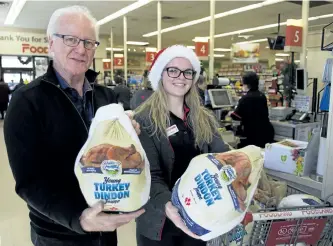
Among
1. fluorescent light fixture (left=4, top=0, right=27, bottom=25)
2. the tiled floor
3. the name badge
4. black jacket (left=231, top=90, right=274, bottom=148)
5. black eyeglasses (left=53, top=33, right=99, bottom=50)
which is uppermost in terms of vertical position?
fluorescent light fixture (left=4, top=0, right=27, bottom=25)

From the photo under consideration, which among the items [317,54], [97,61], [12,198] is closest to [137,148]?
[12,198]

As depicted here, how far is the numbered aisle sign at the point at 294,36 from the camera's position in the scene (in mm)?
6957

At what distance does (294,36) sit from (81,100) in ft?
22.3

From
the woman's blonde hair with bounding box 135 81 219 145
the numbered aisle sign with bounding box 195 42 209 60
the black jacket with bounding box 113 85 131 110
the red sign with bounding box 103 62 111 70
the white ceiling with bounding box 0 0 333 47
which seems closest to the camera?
the woman's blonde hair with bounding box 135 81 219 145

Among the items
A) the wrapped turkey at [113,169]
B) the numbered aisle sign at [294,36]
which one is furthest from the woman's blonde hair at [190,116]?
the numbered aisle sign at [294,36]

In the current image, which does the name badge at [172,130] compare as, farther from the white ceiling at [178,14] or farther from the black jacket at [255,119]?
the white ceiling at [178,14]

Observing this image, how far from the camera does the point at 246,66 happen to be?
47.3 ft

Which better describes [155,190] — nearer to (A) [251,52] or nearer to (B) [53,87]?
(B) [53,87]

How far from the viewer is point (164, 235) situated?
1455 millimetres

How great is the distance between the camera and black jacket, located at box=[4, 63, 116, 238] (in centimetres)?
101

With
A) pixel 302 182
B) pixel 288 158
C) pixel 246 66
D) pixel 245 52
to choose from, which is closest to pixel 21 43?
pixel 245 52

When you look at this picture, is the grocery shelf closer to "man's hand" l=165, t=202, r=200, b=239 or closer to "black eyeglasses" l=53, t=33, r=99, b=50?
"man's hand" l=165, t=202, r=200, b=239

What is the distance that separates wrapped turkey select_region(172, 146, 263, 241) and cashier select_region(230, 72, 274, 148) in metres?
3.83

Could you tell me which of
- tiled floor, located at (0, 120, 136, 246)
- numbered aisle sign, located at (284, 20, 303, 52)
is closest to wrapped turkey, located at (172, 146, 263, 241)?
tiled floor, located at (0, 120, 136, 246)
